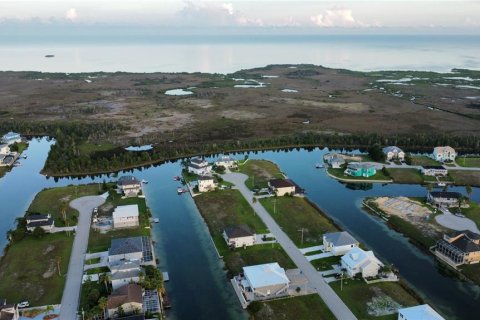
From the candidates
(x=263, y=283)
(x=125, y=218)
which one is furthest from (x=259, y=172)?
(x=263, y=283)

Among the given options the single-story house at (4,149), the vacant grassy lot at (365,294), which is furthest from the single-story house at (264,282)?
the single-story house at (4,149)

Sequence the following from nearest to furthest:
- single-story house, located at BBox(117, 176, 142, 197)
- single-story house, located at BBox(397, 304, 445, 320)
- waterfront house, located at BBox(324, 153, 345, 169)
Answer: single-story house, located at BBox(397, 304, 445, 320) → single-story house, located at BBox(117, 176, 142, 197) → waterfront house, located at BBox(324, 153, 345, 169)

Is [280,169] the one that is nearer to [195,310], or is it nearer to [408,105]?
[195,310]

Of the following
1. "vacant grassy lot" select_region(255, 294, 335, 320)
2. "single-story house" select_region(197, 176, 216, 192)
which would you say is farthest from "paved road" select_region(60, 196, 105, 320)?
"vacant grassy lot" select_region(255, 294, 335, 320)

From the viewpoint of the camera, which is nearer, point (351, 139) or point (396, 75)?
point (351, 139)

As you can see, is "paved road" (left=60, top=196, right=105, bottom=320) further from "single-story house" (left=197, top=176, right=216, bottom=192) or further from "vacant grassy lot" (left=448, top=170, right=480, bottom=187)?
"vacant grassy lot" (left=448, top=170, right=480, bottom=187)

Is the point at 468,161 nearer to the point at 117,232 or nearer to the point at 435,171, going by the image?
the point at 435,171

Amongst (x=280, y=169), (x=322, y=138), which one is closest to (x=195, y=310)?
(x=280, y=169)

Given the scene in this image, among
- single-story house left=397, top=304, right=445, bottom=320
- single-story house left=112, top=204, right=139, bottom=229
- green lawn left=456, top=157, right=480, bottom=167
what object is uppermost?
single-story house left=397, top=304, right=445, bottom=320
